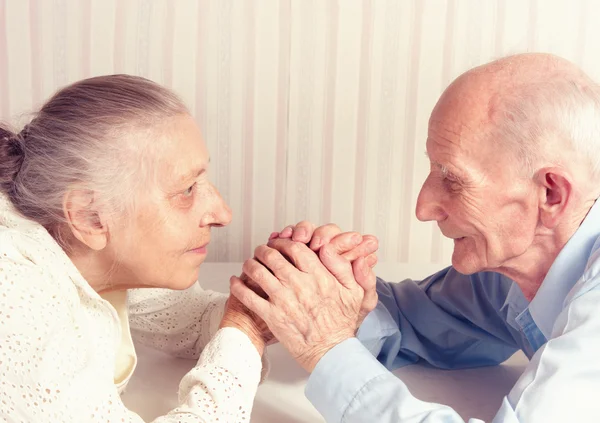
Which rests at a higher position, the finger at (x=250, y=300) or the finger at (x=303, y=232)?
the finger at (x=303, y=232)

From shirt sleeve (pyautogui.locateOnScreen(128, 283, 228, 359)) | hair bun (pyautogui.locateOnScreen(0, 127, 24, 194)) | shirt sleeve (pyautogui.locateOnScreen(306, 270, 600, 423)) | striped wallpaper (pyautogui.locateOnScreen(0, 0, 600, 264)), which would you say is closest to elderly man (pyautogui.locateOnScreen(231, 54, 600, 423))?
shirt sleeve (pyautogui.locateOnScreen(306, 270, 600, 423))

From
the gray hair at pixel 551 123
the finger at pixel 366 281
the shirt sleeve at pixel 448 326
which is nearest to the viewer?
the gray hair at pixel 551 123

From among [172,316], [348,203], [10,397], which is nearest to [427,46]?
[348,203]

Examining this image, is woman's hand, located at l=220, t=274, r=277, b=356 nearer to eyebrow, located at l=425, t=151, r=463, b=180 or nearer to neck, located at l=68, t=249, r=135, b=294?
neck, located at l=68, t=249, r=135, b=294

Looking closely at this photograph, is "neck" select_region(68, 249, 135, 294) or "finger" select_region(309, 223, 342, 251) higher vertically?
"finger" select_region(309, 223, 342, 251)

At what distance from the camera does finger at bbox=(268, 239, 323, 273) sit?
1398 mm

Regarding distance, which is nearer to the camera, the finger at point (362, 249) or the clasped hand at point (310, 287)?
the clasped hand at point (310, 287)

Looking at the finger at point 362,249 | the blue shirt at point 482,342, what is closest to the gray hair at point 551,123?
the blue shirt at point 482,342

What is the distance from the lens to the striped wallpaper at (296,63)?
2.45 metres

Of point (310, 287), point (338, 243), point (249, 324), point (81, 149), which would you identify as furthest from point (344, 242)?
point (81, 149)

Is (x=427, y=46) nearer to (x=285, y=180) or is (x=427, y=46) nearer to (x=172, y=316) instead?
(x=285, y=180)

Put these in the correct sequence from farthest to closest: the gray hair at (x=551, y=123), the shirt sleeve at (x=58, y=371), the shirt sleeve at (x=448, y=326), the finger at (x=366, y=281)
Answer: the shirt sleeve at (x=448, y=326) → the finger at (x=366, y=281) → the gray hair at (x=551, y=123) → the shirt sleeve at (x=58, y=371)

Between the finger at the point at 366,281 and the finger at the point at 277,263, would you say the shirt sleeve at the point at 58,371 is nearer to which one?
the finger at the point at 277,263

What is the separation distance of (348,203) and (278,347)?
0.97 meters
